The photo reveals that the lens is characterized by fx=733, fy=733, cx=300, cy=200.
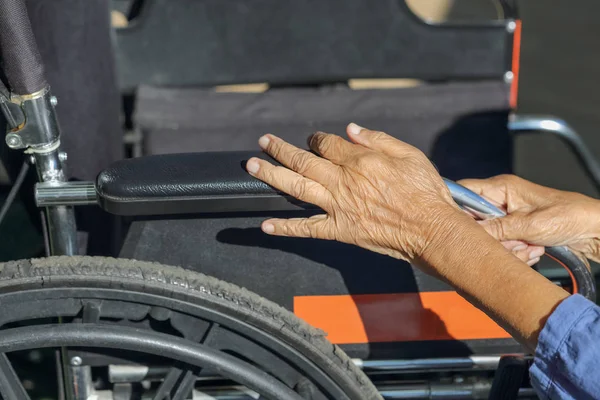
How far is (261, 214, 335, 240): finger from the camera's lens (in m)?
0.90

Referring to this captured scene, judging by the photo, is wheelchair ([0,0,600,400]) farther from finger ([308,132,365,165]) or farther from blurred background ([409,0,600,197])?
blurred background ([409,0,600,197])

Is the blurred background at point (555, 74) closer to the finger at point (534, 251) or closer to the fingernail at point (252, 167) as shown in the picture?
the finger at point (534, 251)

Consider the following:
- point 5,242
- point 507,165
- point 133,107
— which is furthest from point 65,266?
point 507,165

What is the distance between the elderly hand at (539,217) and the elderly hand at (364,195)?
0.48 feet

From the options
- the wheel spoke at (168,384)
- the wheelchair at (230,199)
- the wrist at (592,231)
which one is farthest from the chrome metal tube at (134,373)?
the wrist at (592,231)

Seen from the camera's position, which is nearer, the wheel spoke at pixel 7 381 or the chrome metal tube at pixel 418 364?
the wheel spoke at pixel 7 381

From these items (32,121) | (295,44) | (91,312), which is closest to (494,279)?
(91,312)

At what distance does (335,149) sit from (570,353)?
0.36 m

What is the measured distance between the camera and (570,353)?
2.58 feet

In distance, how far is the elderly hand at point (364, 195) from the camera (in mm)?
891

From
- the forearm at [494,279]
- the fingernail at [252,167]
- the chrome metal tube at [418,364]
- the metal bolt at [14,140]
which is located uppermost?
the metal bolt at [14,140]

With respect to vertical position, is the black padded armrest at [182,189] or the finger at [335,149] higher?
the finger at [335,149]

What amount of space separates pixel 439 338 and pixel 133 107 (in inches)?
38.1

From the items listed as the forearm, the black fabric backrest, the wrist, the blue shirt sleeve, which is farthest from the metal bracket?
the black fabric backrest
